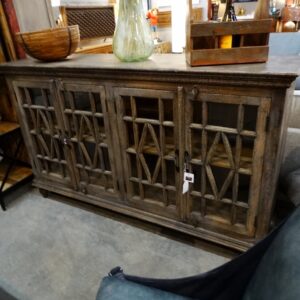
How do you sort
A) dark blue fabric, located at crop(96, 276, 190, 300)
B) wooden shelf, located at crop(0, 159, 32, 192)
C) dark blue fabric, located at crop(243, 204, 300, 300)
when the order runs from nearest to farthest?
dark blue fabric, located at crop(243, 204, 300, 300), dark blue fabric, located at crop(96, 276, 190, 300), wooden shelf, located at crop(0, 159, 32, 192)

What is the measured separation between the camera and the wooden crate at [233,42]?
1029 millimetres

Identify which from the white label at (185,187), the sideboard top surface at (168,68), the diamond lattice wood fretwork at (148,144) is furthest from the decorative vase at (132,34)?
the white label at (185,187)

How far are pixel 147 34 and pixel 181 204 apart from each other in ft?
2.75

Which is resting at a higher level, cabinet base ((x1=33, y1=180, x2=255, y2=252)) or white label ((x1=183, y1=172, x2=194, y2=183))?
white label ((x1=183, y1=172, x2=194, y2=183))

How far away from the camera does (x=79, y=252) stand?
146 cm

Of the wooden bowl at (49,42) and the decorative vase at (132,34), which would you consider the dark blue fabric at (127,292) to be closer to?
the decorative vase at (132,34)

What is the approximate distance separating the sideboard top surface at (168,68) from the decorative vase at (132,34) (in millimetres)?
51

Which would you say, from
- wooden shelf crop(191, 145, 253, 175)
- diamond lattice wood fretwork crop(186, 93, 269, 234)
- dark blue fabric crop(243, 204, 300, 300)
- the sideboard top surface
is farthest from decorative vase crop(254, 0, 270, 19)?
dark blue fabric crop(243, 204, 300, 300)

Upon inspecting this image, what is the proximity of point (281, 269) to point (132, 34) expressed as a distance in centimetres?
110

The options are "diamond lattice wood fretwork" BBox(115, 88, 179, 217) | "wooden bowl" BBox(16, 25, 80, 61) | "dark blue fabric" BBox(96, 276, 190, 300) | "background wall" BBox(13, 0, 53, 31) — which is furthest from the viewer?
"background wall" BBox(13, 0, 53, 31)

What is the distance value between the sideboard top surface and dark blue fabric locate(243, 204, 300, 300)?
1.59 feet

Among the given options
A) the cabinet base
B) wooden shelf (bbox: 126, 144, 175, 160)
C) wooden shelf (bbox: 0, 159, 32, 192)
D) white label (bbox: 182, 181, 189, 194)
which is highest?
wooden shelf (bbox: 126, 144, 175, 160)

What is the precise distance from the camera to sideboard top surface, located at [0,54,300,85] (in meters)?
0.94

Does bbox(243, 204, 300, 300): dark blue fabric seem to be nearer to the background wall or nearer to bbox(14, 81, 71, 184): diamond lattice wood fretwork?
bbox(14, 81, 71, 184): diamond lattice wood fretwork
